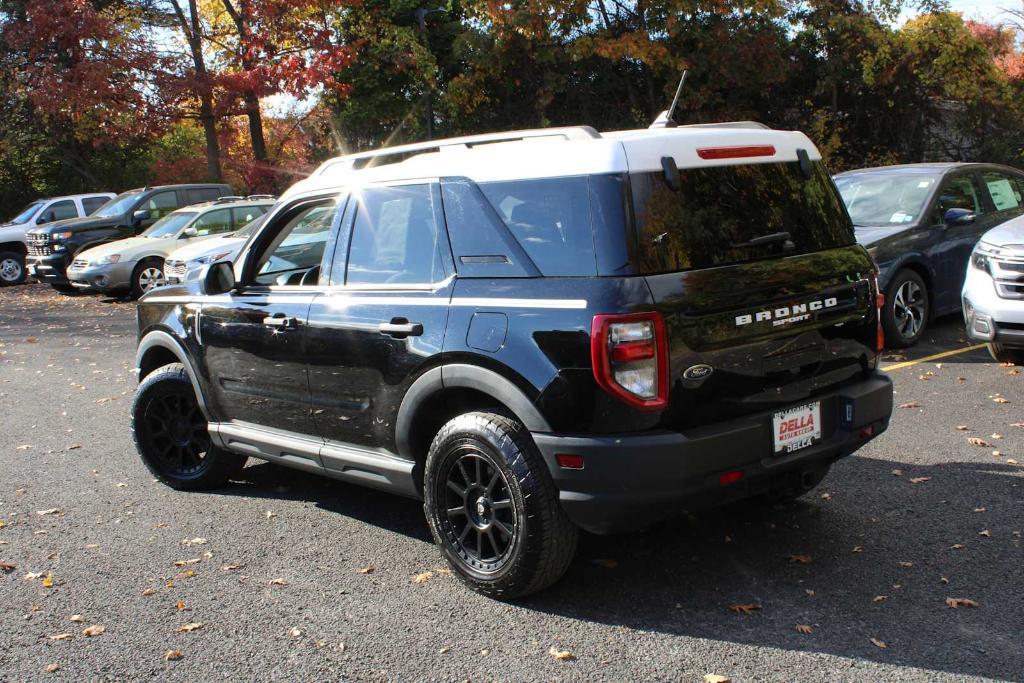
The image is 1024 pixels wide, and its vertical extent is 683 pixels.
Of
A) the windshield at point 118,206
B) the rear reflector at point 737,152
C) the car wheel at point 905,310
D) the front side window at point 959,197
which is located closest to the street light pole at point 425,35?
the windshield at point 118,206

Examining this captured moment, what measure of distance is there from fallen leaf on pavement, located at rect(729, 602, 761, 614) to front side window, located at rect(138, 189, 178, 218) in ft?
60.1

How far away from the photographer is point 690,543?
4.80m

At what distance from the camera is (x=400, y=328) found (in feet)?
14.8

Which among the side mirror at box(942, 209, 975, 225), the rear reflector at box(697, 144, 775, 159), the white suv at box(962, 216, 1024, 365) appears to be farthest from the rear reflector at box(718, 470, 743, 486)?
the side mirror at box(942, 209, 975, 225)

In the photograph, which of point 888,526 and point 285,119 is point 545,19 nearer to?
point 285,119

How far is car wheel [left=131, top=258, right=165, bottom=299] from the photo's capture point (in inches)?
696

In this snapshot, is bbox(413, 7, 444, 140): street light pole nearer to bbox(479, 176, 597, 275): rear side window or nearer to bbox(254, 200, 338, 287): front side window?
bbox(254, 200, 338, 287): front side window

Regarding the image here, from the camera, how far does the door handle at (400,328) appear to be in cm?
446

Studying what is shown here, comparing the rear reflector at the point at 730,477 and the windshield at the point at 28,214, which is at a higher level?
the windshield at the point at 28,214

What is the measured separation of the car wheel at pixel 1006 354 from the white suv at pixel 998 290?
0.65 ft

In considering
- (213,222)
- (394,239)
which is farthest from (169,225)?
(394,239)

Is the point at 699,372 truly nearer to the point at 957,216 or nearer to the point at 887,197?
the point at 957,216

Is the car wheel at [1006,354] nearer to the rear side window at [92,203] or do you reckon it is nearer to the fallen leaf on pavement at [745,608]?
the fallen leaf on pavement at [745,608]

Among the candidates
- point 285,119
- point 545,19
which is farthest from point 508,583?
point 285,119
